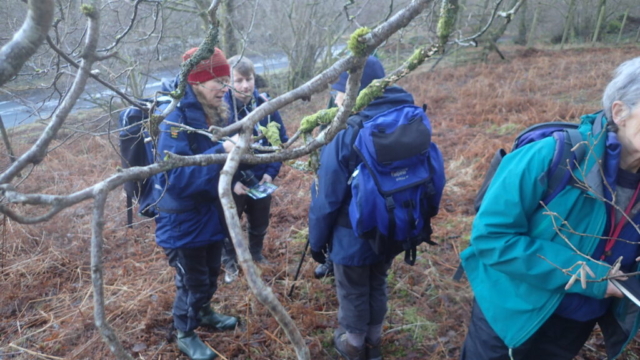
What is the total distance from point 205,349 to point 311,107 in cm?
972

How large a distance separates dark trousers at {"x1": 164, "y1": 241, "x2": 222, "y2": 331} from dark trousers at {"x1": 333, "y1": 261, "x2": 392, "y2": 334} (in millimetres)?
961

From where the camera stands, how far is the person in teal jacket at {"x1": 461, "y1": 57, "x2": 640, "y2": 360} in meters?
1.63

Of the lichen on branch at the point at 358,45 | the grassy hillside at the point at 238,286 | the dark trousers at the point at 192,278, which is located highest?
the lichen on branch at the point at 358,45

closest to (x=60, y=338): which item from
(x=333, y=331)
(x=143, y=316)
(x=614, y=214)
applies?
(x=143, y=316)

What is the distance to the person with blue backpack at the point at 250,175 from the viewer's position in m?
3.27

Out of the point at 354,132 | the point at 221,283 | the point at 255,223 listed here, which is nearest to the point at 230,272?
the point at 221,283

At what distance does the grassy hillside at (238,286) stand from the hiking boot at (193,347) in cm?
18

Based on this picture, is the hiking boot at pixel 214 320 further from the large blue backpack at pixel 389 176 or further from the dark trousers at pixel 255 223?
the large blue backpack at pixel 389 176

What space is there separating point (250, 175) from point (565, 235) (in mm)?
2407

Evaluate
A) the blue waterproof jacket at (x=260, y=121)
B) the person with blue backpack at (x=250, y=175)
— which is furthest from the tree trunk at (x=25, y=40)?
the person with blue backpack at (x=250, y=175)

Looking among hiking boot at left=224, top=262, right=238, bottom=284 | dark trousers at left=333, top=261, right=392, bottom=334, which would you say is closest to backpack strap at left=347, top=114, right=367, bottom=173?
dark trousers at left=333, top=261, right=392, bottom=334

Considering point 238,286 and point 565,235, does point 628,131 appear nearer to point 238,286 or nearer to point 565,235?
point 565,235

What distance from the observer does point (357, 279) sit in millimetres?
2574

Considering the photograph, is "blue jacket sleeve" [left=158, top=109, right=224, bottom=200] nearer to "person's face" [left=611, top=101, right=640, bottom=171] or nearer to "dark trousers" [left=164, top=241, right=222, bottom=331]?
"dark trousers" [left=164, top=241, right=222, bottom=331]
